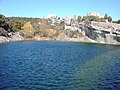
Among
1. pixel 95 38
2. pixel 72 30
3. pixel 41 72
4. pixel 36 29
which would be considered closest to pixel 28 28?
pixel 36 29

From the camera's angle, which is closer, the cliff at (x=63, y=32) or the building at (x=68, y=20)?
the cliff at (x=63, y=32)

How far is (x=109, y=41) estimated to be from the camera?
110 meters

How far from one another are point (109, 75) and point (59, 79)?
7.78 m

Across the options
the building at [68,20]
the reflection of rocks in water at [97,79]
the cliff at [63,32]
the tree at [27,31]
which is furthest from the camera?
the building at [68,20]

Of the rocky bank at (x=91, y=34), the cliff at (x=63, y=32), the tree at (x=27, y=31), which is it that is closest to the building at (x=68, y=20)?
the cliff at (x=63, y=32)

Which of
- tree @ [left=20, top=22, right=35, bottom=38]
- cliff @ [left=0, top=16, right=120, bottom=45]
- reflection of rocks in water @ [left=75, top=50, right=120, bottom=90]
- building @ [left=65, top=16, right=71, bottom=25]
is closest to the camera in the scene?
reflection of rocks in water @ [left=75, top=50, right=120, bottom=90]

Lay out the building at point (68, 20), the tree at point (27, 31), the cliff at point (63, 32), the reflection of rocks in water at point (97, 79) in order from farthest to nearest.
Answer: the building at point (68, 20) < the tree at point (27, 31) < the cliff at point (63, 32) < the reflection of rocks in water at point (97, 79)

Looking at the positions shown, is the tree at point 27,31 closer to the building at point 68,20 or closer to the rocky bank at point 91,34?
the rocky bank at point 91,34

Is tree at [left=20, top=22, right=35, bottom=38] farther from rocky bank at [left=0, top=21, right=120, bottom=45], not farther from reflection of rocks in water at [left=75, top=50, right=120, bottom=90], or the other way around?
reflection of rocks in water at [left=75, top=50, right=120, bottom=90]

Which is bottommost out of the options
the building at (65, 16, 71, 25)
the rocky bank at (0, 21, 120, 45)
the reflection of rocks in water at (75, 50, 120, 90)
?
the reflection of rocks in water at (75, 50, 120, 90)

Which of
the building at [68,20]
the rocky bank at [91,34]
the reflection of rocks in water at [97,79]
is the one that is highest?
the building at [68,20]

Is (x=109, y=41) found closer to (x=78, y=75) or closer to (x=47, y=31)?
(x=47, y=31)

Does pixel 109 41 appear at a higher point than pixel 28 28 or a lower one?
lower

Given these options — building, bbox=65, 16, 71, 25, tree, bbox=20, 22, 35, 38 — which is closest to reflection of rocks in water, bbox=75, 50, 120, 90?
tree, bbox=20, 22, 35, 38
